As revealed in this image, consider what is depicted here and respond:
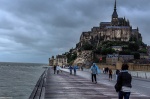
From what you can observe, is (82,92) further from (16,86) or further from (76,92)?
(16,86)

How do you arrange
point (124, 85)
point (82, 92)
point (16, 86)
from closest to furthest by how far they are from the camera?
point (124, 85) → point (82, 92) → point (16, 86)

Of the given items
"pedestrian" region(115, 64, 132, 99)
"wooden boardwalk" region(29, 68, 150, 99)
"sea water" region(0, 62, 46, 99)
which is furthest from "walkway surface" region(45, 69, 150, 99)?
"pedestrian" region(115, 64, 132, 99)

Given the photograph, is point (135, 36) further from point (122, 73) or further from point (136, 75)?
point (122, 73)

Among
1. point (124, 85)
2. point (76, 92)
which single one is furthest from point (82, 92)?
point (124, 85)

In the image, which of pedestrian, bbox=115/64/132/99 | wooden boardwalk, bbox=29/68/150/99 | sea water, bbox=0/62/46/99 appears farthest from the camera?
sea water, bbox=0/62/46/99

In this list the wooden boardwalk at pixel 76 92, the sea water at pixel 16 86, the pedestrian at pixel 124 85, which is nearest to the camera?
the pedestrian at pixel 124 85

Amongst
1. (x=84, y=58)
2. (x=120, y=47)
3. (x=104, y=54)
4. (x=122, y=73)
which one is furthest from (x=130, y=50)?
(x=122, y=73)

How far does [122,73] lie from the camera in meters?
9.65

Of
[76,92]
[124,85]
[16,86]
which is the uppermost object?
[124,85]

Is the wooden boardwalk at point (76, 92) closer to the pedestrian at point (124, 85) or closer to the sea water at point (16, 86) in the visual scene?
the sea water at point (16, 86)

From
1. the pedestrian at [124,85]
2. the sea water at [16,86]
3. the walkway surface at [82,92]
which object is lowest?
the sea water at [16,86]

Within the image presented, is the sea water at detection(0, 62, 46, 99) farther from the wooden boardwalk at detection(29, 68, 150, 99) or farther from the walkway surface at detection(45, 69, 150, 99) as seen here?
the walkway surface at detection(45, 69, 150, 99)

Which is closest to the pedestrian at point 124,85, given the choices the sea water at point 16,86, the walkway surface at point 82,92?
the walkway surface at point 82,92

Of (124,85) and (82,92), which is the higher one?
(124,85)
